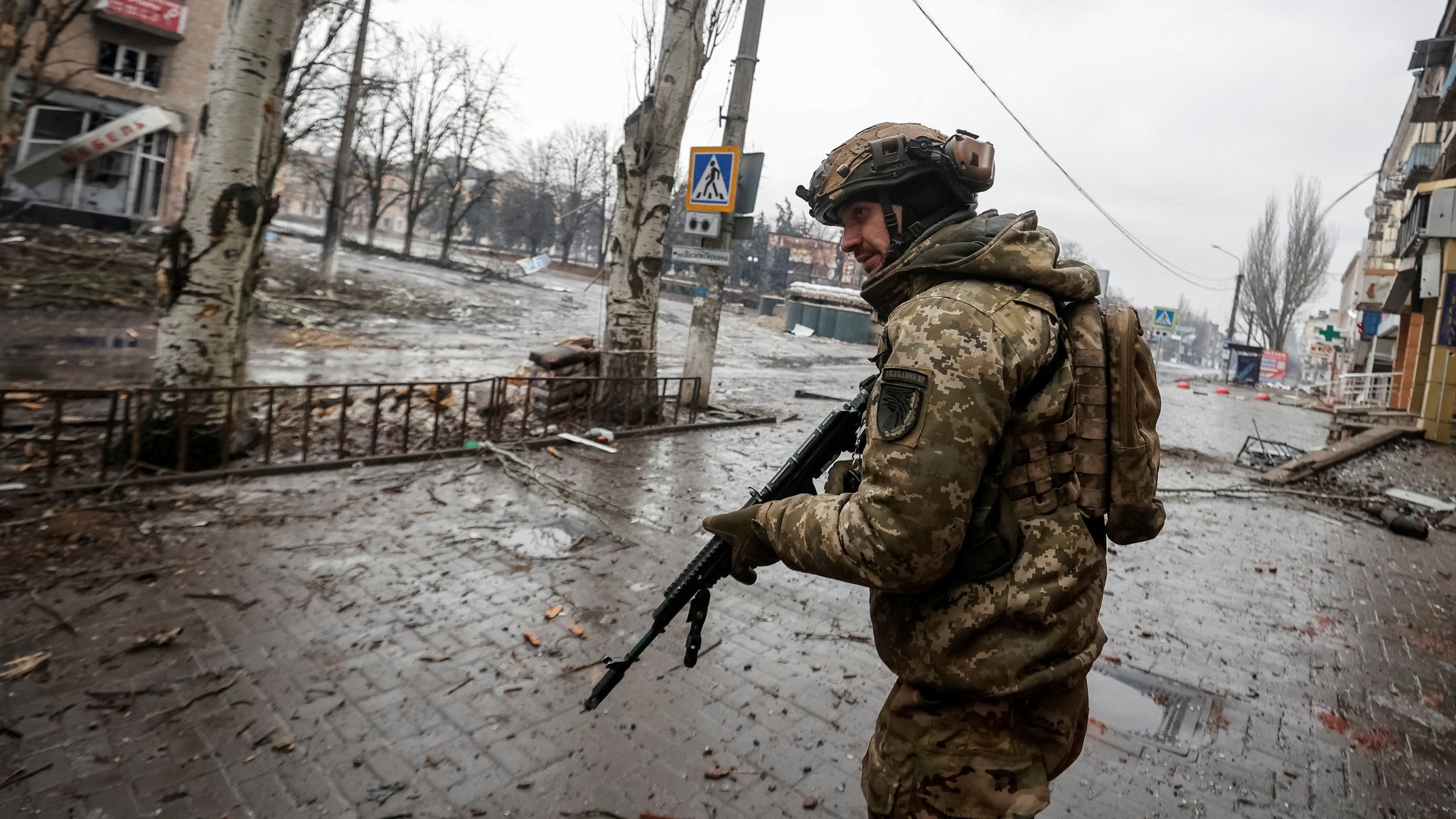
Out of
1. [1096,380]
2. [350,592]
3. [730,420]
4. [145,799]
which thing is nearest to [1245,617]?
[1096,380]

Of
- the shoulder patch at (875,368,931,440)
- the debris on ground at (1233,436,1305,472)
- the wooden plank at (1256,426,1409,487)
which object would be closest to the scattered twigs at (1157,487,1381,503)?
the wooden plank at (1256,426,1409,487)

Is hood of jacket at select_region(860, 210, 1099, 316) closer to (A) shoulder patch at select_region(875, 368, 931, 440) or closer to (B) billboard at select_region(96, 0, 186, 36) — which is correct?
(A) shoulder patch at select_region(875, 368, 931, 440)

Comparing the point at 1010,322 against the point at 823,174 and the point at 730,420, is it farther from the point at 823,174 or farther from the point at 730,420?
the point at 730,420

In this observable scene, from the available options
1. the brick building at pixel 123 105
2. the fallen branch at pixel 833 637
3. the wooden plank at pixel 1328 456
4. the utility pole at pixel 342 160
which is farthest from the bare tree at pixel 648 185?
the brick building at pixel 123 105

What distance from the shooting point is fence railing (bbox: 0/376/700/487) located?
5.20 m

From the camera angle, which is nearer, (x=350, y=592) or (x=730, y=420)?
(x=350, y=592)

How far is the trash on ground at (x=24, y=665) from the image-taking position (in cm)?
293

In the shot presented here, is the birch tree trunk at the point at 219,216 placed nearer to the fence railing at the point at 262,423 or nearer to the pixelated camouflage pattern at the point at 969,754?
Answer: the fence railing at the point at 262,423

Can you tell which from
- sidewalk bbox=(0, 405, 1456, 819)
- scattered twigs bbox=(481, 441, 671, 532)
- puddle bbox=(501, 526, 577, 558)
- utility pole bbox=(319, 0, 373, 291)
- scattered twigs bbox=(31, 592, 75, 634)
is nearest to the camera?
sidewalk bbox=(0, 405, 1456, 819)

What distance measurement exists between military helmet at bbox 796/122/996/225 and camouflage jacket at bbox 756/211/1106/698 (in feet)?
0.53

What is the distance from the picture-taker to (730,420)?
10.8 meters

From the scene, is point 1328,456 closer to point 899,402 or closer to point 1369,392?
point 899,402

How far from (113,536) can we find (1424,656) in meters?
7.87

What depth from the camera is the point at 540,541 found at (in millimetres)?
5207
